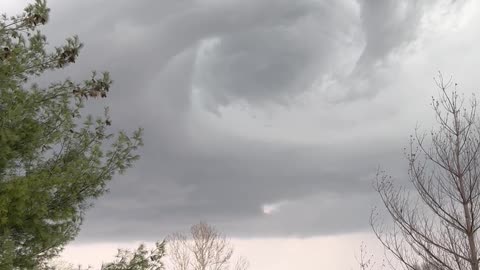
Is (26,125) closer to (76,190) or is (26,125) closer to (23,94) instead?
(23,94)

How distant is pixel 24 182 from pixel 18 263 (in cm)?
158

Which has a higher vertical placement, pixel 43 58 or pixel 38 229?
pixel 43 58

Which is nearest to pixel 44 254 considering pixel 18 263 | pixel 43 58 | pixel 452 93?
pixel 18 263

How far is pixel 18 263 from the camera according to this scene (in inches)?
334

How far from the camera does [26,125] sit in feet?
28.5

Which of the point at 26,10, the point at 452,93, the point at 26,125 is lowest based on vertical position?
the point at 26,125

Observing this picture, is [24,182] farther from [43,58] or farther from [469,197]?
[469,197]

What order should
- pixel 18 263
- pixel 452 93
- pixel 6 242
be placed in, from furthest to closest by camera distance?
pixel 452 93 < pixel 18 263 < pixel 6 242

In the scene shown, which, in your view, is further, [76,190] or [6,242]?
[76,190]

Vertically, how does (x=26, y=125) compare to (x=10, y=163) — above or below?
above

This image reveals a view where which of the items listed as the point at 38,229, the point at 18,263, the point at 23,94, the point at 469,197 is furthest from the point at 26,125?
the point at 469,197

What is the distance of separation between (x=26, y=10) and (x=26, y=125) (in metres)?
2.21

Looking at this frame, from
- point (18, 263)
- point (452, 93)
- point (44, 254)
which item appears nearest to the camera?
point (18, 263)

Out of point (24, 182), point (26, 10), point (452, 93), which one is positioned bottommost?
point (24, 182)
